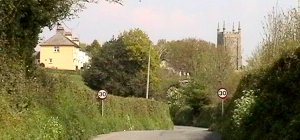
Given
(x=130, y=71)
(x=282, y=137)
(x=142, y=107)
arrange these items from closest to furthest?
1. (x=282, y=137)
2. (x=142, y=107)
3. (x=130, y=71)

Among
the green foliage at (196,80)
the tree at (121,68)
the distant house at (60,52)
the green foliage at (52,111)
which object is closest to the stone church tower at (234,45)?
the green foliage at (196,80)

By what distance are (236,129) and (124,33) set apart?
64.0 meters

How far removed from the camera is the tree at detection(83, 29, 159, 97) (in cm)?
7594

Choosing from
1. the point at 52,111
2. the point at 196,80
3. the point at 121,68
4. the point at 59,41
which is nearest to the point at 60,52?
the point at 59,41

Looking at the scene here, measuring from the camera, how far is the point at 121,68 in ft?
253

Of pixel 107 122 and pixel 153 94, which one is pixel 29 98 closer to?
pixel 107 122

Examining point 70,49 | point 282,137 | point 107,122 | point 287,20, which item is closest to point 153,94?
point 70,49

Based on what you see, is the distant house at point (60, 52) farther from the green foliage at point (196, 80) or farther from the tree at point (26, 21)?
the tree at point (26, 21)

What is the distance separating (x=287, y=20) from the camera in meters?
29.4

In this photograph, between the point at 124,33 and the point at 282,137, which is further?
the point at 124,33

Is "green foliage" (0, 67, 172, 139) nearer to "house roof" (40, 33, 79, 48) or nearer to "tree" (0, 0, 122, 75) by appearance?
"tree" (0, 0, 122, 75)

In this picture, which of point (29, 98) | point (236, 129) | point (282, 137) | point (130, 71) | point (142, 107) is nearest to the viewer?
point (282, 137)

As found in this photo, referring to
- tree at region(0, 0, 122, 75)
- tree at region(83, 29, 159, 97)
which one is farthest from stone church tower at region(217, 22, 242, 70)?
tree at region(0, 0, 122, 75)

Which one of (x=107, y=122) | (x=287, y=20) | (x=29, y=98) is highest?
(x=287, y=20)
